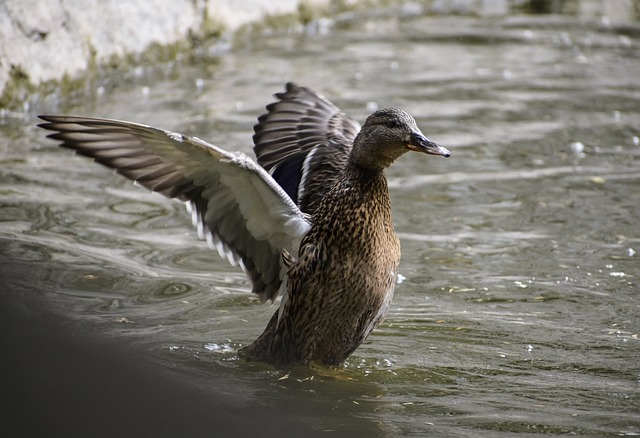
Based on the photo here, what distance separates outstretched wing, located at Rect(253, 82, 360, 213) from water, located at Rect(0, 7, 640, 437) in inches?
29.8

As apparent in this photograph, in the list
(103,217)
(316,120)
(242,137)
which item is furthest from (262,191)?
(242,137)

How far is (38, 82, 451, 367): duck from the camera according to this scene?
4.79 meters

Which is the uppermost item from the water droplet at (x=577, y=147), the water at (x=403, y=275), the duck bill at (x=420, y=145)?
the duck bill at (x=420, y=145)

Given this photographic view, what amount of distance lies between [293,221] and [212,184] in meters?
0.45

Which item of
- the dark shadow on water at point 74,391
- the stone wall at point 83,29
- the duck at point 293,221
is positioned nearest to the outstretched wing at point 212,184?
the duck at point 293,221

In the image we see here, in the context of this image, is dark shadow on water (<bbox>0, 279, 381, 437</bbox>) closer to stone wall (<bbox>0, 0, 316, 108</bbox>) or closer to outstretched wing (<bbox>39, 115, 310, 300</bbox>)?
outstretched wing (<bbox>39, 115, 310, 300</bbox>)

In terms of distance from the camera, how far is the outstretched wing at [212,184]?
473cm

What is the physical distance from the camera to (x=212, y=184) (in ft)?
16.4

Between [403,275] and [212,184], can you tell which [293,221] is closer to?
[212,184]

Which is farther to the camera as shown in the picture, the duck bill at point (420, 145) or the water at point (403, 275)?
the duck bill at point (420, 145)

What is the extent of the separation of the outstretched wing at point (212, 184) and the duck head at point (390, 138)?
469mm

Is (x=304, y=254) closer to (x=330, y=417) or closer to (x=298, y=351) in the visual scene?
(x=298, y=351)

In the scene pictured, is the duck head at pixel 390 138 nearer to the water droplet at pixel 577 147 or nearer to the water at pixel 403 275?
the water at pixel 403 275

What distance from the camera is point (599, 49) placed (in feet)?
42.2
